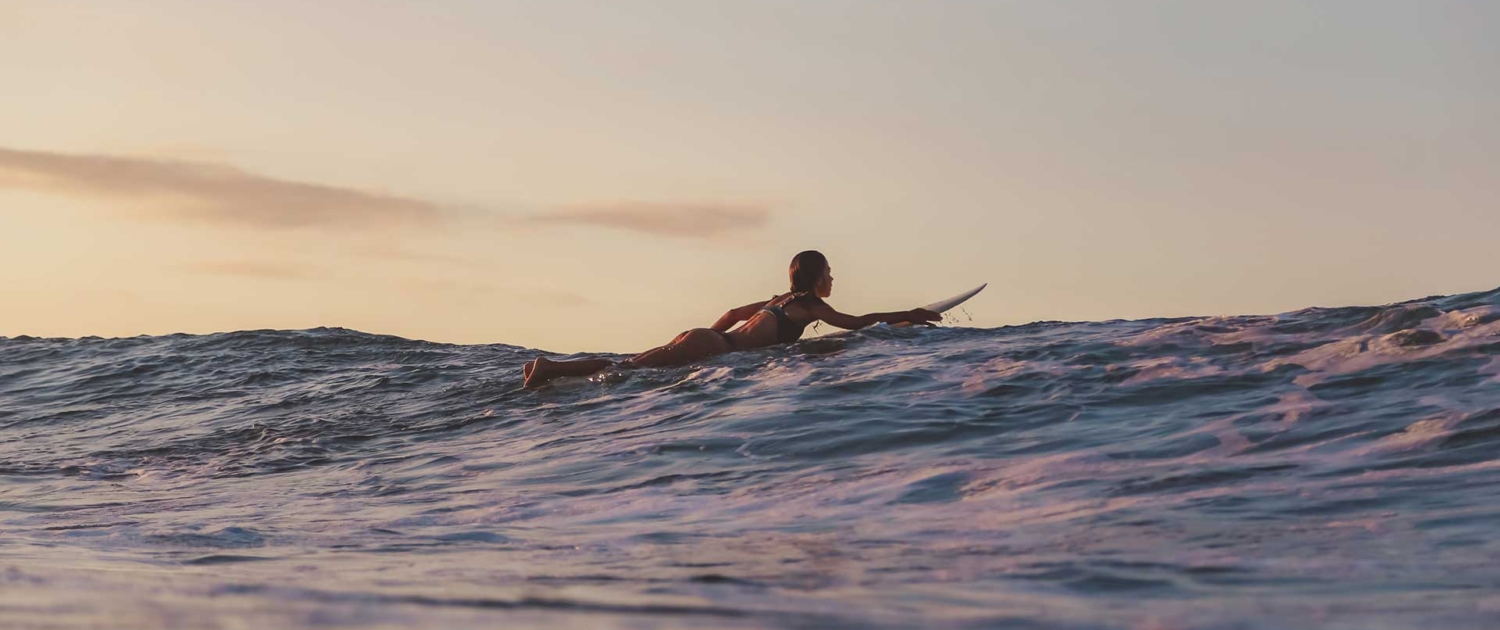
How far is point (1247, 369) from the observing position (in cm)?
1023

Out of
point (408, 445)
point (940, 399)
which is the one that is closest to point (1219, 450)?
point (940, 399)

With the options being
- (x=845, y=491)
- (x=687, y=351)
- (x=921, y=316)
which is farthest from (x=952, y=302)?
(x=845, y=491)

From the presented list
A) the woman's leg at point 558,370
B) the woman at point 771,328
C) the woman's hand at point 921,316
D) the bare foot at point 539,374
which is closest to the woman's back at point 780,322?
the woman at point 771,328

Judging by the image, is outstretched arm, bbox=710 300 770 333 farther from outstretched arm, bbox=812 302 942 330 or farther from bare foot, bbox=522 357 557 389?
bare foot, bbox=522 357 557 389

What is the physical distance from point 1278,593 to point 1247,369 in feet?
22.3

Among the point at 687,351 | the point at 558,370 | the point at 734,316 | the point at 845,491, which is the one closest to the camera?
the point at 845,491

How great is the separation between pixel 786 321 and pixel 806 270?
58cm

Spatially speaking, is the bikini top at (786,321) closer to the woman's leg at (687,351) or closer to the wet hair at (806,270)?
the wet hair at (806,270)

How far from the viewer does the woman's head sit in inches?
540

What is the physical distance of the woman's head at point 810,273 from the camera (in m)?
13.7

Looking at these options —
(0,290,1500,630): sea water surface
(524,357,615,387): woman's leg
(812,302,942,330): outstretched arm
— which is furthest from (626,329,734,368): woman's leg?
(812,302,942,330): outstretched arm

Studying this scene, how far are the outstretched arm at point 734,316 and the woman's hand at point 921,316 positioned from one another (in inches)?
62.9

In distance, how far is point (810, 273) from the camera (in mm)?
13734

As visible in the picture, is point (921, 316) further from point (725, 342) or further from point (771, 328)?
point (725, 342)
